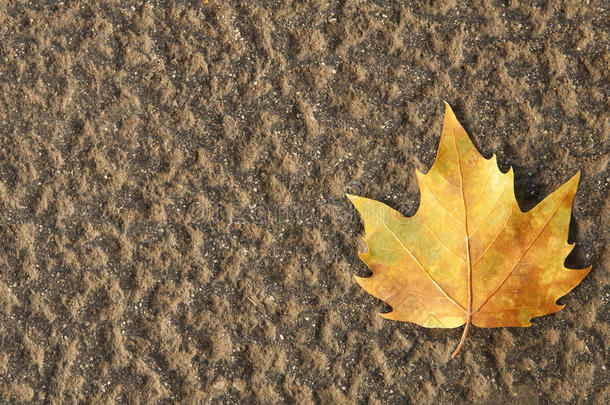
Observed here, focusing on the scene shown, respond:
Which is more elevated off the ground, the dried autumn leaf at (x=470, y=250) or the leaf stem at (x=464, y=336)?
the dried autumn leaf at (x=470, y=250)

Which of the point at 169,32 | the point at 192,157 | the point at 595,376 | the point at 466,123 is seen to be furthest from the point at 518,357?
the point at 169,32

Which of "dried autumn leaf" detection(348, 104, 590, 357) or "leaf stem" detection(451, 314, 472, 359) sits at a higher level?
"dried autumn leaf" detection(348, 104, 590, 357)

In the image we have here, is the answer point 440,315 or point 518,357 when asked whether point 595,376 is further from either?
point 440,315

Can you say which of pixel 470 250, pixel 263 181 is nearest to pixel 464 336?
pixel 470 250
